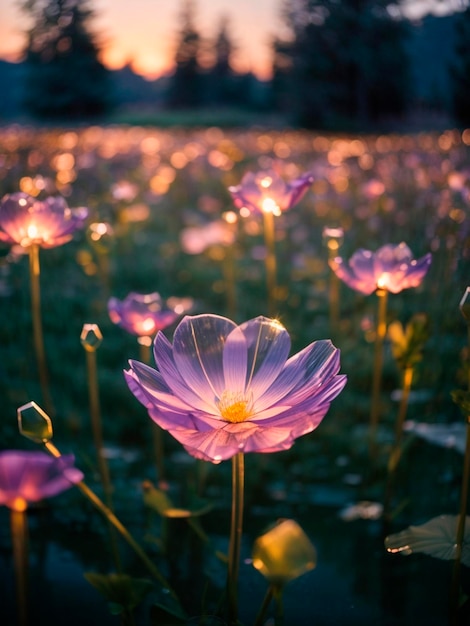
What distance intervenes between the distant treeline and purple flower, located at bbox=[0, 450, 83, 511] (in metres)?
1.53

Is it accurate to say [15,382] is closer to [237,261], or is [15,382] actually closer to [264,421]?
[264,421]

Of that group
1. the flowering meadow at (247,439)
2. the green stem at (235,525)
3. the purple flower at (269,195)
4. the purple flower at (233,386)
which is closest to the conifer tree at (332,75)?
the flowering meadow at (247,439)

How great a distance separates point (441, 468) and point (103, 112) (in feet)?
66.9

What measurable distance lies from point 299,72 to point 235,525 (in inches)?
695

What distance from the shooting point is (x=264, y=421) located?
672 mm

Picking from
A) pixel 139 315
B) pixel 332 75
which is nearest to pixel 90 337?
pixel 139 315

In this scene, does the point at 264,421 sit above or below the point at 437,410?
above

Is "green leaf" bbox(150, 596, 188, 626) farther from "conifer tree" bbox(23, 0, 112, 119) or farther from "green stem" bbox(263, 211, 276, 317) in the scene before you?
"conifer tree" bbox(23, 0, 112, 119)

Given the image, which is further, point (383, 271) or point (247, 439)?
point (383, 271)

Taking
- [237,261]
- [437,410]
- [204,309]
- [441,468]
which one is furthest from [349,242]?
[441,468]

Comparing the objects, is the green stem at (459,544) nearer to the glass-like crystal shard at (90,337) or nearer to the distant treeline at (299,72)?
the glass-like crystal shard at (90,337)

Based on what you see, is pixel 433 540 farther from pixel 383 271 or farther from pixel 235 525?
pixel 383 271

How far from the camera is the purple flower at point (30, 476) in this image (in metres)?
0.56

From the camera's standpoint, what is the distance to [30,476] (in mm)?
570
